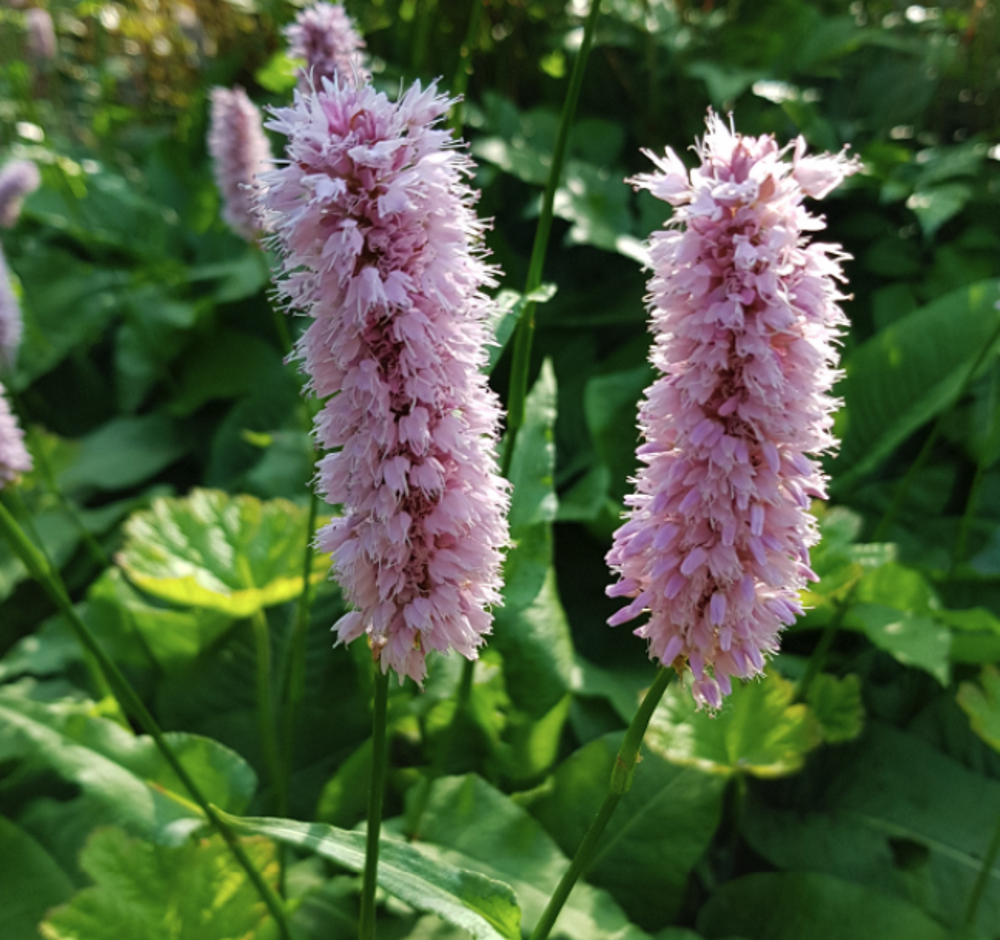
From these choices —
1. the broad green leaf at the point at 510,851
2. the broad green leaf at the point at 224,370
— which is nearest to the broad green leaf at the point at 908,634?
the broad green leaf at the point at 510,851

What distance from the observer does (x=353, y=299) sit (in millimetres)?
828

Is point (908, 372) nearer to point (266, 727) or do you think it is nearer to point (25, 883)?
point (266, 727)

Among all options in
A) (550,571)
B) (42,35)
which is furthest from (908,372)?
(42,35)

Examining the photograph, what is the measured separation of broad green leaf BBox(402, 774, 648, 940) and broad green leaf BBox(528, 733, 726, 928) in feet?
0.45

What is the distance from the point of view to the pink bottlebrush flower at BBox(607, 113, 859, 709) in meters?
0.81

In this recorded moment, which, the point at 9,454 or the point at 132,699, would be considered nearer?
the point at 132,699

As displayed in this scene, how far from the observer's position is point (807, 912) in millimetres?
1764

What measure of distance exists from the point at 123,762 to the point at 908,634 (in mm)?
1651

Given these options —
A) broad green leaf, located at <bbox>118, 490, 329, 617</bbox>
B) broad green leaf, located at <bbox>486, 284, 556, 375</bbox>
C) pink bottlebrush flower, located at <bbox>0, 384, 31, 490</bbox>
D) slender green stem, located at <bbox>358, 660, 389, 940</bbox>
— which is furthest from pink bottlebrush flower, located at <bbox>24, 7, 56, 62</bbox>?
slender green stem, located at <bbox>358, 660, 389, 940</bbox>

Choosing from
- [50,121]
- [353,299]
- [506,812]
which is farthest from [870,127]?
[50,121]

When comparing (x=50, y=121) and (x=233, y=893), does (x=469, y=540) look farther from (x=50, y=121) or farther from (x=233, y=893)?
(x=50, y=121)

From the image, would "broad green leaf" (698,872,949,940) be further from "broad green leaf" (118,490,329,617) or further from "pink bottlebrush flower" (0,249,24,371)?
"pink bottlebrush flower" (0,249,24,371)

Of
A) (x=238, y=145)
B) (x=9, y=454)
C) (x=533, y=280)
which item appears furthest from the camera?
(x=238, y=145)

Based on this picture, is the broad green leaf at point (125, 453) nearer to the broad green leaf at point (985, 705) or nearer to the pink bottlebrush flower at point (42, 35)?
the pink bottlebrush flower at point (42, 35)
